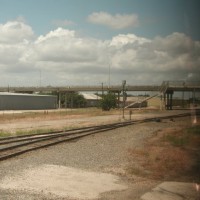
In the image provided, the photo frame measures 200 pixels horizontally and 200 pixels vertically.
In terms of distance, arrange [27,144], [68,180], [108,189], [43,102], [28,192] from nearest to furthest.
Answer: [28,192]
[108,189]
[68,180]
[27,144]
[43,102]

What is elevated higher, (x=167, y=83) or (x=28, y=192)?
(x=167, y=83)

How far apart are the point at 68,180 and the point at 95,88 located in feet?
279

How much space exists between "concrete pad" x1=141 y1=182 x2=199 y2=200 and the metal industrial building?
6164cm

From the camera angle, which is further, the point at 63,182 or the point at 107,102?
the point at 107,102

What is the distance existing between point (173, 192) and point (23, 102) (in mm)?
67151

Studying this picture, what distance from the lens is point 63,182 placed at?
1057 centimetres

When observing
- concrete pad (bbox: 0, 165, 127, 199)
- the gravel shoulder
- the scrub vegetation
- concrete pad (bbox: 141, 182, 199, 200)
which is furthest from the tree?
concrete pad (bbox: 141, 182, 199, 200)

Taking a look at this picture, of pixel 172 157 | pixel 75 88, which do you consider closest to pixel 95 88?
pixel 75 88

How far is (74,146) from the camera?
18.4 m

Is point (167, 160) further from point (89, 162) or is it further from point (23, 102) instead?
point (23, 102)

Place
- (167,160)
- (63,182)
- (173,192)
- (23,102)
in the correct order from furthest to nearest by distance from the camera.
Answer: (23,102)
(167,160)
(63,182)
(173,192)

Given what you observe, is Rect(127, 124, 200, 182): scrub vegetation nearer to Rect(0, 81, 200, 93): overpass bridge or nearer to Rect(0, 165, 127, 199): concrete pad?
Rect(0, 165, 127, 199): concrete pad

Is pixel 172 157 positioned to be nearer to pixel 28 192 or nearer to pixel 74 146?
pixel 74 146

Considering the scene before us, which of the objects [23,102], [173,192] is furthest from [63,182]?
[23,102]
